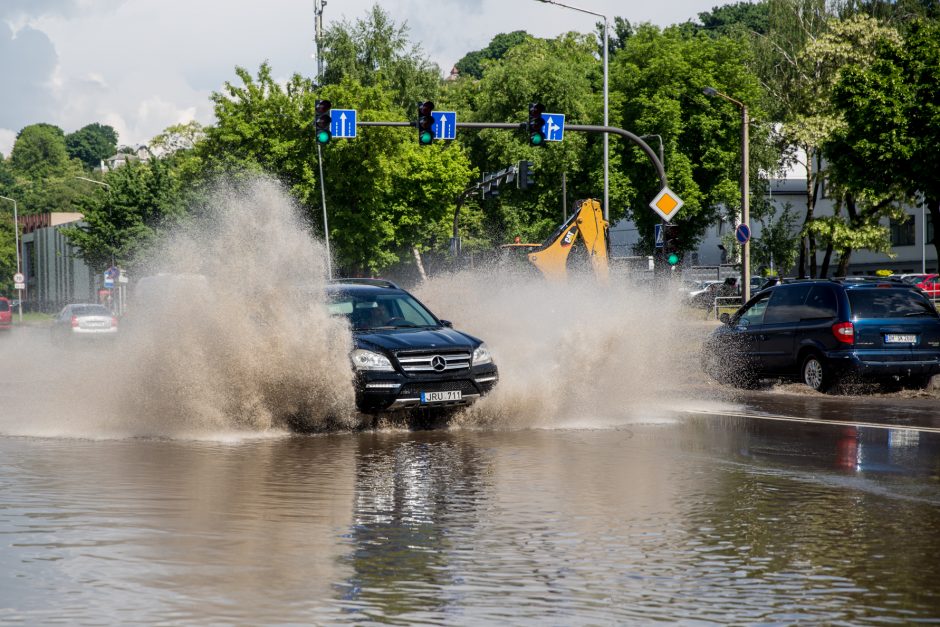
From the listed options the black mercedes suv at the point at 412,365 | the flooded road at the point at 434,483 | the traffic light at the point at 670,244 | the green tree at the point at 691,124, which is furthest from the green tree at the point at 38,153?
the black mercedes suv at the point at 412,365

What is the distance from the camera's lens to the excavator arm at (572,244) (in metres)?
30.3

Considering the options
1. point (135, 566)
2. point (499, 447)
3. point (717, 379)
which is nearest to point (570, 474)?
point (499, 447)

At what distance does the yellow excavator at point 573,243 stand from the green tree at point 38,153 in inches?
6241

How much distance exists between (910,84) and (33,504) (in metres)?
35.1

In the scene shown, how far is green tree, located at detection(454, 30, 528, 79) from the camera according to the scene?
125875mm

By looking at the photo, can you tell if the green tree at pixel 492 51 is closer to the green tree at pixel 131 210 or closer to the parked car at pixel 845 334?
the green tree at pixel 131 210

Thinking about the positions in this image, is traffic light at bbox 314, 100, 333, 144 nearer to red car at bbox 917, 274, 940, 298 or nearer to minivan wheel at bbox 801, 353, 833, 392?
minivan wheel at bbox 801, 353, 833, 392

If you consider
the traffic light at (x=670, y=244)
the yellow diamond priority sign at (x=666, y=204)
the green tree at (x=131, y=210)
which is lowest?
the traffic light at (x=670, y=244)

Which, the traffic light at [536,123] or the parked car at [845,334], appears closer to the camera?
the parked car at [845,334]

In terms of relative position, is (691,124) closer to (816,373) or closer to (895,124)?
(895,124)

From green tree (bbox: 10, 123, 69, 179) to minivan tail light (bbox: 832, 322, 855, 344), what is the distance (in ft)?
562

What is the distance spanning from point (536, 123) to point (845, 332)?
36.7ft

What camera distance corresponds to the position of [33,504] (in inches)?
340

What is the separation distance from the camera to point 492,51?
129125 mm
